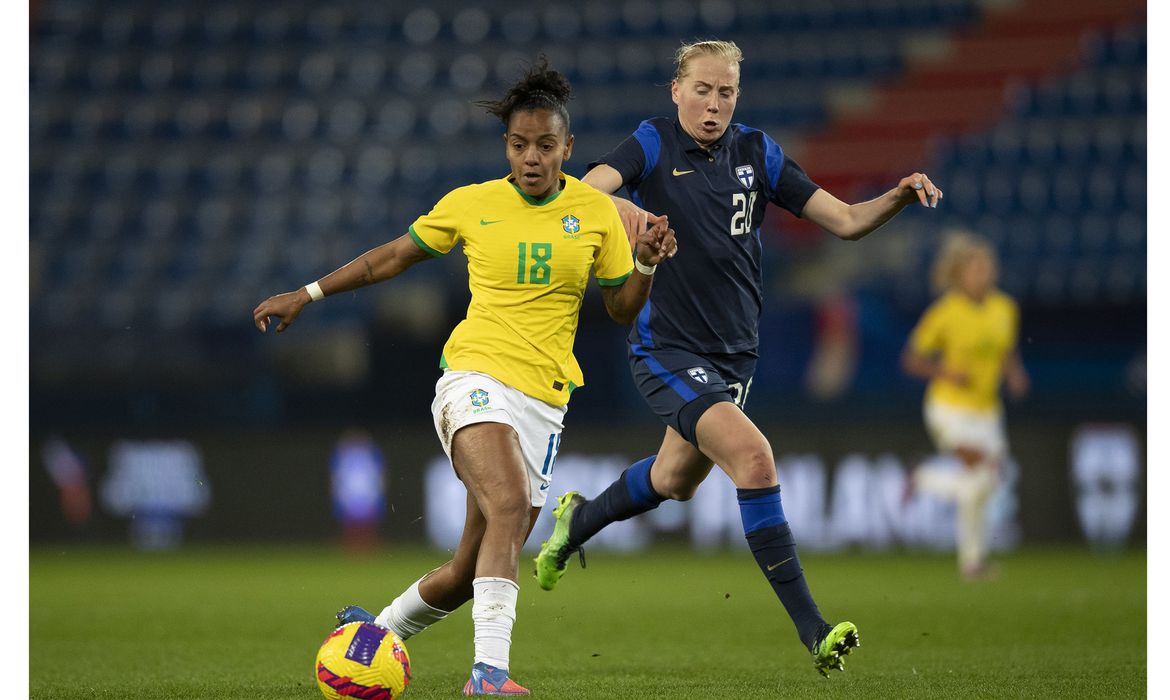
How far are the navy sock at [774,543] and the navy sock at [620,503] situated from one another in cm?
104

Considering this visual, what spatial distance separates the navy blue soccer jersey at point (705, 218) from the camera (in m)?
6.04

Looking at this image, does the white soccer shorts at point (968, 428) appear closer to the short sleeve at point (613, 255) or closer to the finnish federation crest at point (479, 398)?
A: the short sleeve at point (613, 255)

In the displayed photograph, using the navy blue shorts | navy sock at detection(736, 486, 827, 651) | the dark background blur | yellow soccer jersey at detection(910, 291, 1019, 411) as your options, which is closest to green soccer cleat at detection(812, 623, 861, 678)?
navy sock at detection(736, 486, 827, 651)

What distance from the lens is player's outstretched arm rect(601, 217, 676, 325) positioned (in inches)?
205

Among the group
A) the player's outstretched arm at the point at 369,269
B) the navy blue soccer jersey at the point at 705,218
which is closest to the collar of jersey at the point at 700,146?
the navy blue soccer jersey at the point at 705,218

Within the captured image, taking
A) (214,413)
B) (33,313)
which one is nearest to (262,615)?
(214,413)

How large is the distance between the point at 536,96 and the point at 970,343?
21.9 feet

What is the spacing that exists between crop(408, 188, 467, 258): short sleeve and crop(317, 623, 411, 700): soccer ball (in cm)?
132

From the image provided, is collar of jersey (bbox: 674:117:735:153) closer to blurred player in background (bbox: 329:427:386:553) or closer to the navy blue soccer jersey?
the navy blue soccer jersey

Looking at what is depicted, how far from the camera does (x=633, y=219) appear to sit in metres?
5.45

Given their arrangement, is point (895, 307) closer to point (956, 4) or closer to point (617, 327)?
point (617, 327)

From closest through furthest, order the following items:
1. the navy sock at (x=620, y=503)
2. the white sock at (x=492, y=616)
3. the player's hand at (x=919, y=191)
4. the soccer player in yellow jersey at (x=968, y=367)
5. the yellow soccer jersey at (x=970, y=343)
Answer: the white sock at (x=492, y=616), the player's hand at (x=919, y=191), the navy sock at (x=620, y=503), the soccer player in yellow jersey at (x=968, y=367), the yellow soccer jersey at (x=970, y=343)

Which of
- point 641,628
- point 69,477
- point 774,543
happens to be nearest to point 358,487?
point 69,477

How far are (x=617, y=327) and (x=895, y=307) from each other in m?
2.54
